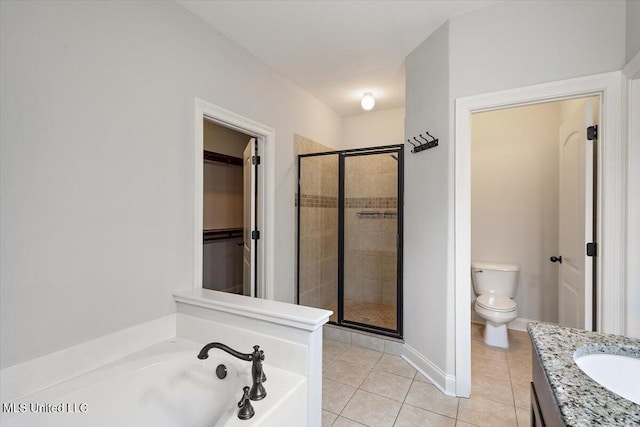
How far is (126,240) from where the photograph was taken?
5.31 ft

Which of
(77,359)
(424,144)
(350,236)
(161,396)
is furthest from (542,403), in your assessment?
(350,236)

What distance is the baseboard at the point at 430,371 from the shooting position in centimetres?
203

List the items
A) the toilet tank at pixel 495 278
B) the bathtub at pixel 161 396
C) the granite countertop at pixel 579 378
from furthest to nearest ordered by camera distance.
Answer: the toilet tank at pixel 495 278
the bathtub at pixel 161 396
the granite countertop at pixel 579 378

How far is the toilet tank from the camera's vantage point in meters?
3.00

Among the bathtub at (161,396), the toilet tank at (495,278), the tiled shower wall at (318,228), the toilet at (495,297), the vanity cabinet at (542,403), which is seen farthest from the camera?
the tiled shower wall at (318,228)

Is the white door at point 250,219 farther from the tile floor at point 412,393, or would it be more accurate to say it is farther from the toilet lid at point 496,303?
the toilet lid at point 496,303

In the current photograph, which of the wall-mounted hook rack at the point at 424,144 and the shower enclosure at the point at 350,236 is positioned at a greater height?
the wall-mounted hook rack at the point at 424,144

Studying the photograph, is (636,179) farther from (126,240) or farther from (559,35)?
(126,240)

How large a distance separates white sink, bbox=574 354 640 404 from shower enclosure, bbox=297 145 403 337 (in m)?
1.88

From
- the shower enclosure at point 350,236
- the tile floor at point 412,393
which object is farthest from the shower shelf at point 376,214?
the tile floor at point 412,393

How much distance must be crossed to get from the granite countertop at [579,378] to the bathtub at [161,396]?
3.16ft

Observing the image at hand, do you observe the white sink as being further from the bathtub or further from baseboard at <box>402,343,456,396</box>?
baseboard at <box>402,343,456,396</box>

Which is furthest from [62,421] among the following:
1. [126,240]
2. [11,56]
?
[11,56]

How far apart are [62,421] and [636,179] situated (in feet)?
9.73
